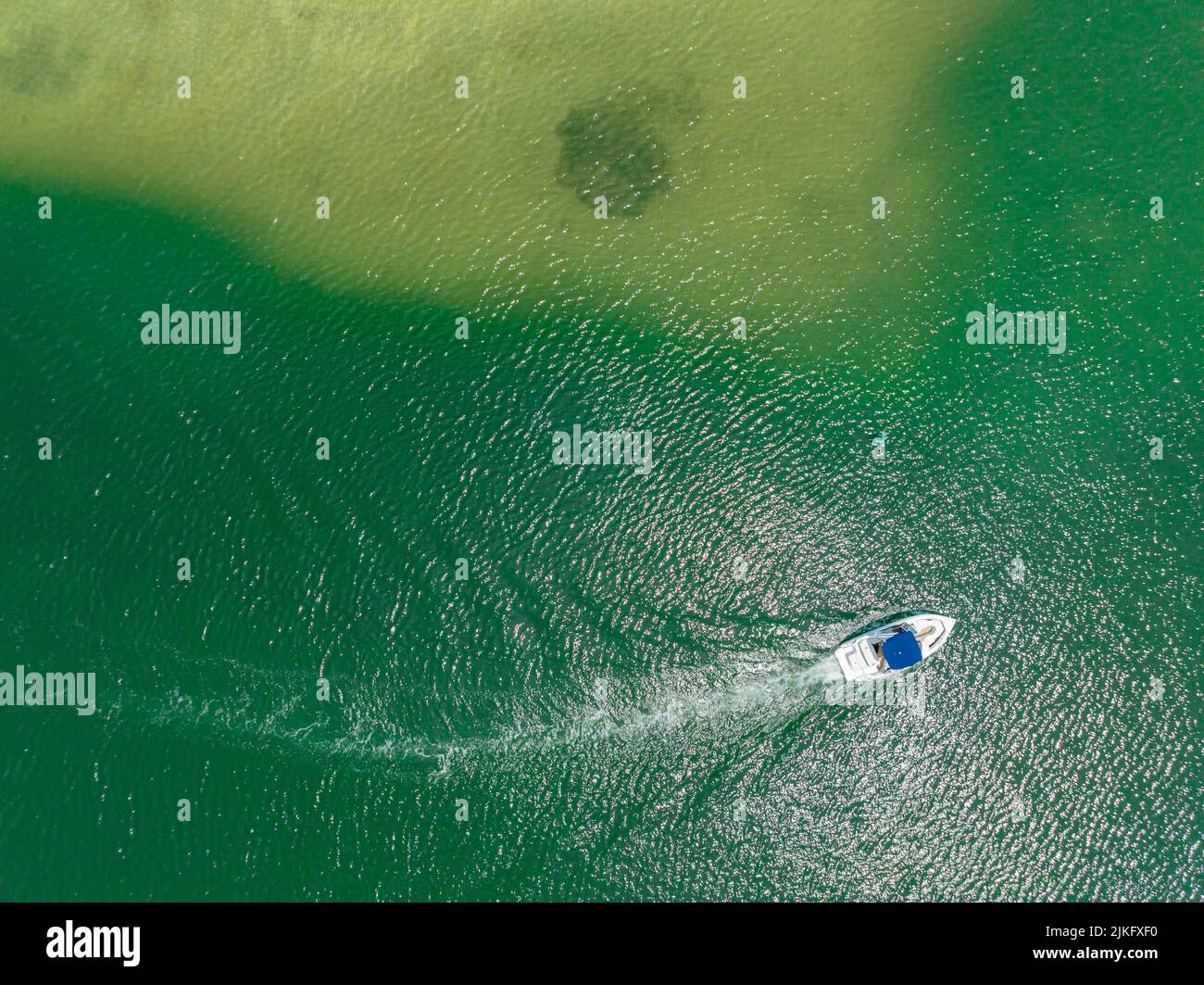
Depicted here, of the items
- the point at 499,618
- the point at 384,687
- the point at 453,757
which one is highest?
the point at 499,618

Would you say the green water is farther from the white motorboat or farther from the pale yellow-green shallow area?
the white motorboat

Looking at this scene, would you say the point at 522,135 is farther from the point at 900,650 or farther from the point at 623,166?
the point at 900,650

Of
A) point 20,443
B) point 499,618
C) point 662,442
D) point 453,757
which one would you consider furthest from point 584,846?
point 20,443

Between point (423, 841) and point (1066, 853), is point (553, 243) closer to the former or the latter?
point (423, 841)

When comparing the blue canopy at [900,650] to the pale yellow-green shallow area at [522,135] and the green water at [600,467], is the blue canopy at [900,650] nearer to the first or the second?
the green water at [600,467]

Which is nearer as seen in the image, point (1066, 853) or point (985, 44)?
point (1066, 853)

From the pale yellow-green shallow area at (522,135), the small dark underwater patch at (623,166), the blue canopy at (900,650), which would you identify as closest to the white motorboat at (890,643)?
the blue canopy at (900,650)
